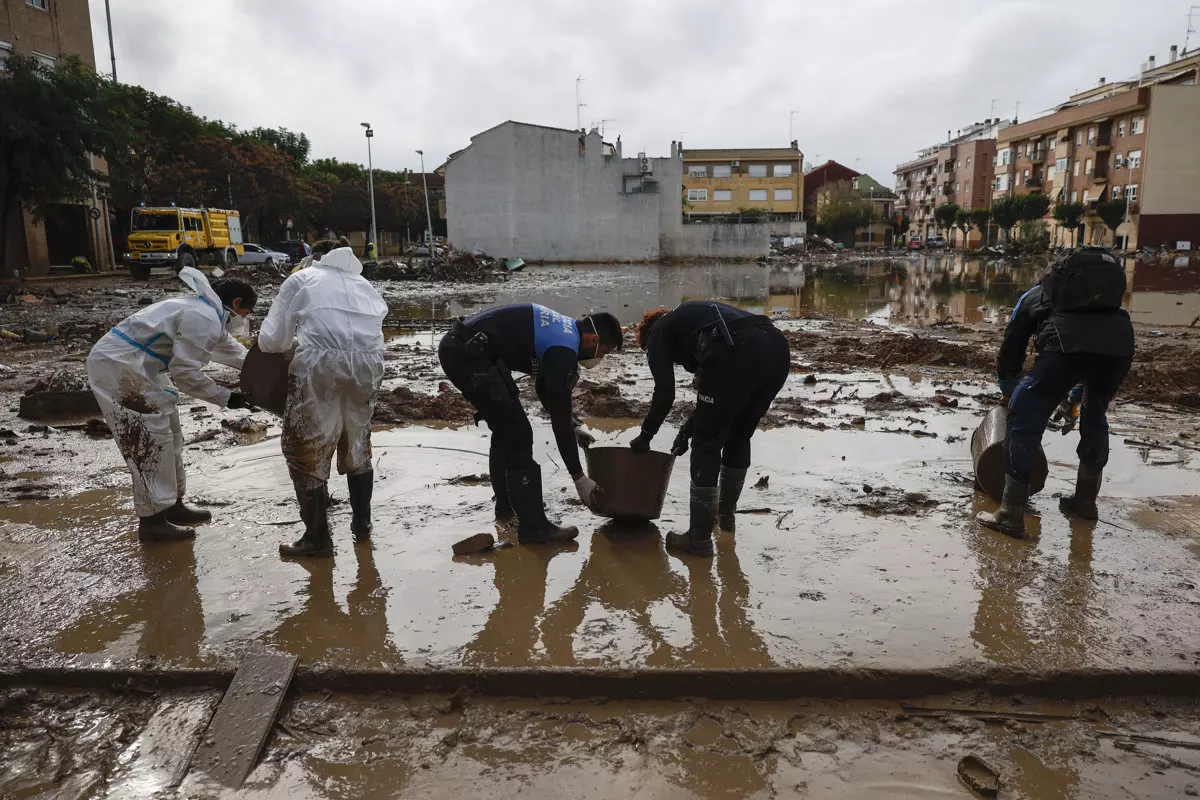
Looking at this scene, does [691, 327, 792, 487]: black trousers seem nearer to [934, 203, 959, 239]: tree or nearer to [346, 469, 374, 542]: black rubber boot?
[346, 469, 374, 542]: black rubber boot

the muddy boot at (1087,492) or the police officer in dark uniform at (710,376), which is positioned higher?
the police officer in dark uniform at (710,376)

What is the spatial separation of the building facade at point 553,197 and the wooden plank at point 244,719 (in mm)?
40348

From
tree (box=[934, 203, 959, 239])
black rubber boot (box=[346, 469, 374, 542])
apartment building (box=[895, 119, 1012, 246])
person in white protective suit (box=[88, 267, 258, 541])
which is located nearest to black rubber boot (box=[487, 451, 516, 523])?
black rubber boot (box=[346, 469, 374, 542])

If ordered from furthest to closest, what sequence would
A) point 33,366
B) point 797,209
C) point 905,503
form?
1. point 797,209
2. point 33,366
3. point 905,503

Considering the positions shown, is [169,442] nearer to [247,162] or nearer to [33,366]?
[33,366]

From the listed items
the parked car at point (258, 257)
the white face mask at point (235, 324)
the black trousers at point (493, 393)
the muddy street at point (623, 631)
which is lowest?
the muddy street at point (623, 631)

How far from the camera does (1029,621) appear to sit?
3426 millimetres

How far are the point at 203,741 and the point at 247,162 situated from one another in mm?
43135

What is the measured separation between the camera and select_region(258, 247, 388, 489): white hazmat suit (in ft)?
13.0

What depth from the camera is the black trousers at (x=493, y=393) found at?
4.16 m

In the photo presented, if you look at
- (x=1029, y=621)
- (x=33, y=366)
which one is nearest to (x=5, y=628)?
(x=1029, y=621)

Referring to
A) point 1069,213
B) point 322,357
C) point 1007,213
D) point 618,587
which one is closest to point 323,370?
point 322,357

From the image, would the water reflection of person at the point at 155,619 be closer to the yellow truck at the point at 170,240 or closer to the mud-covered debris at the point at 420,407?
the mud-covered debris at the point at 420,407

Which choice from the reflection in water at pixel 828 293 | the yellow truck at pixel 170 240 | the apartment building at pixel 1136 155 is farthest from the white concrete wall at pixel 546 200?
the apartment building at pixel 1136 155
